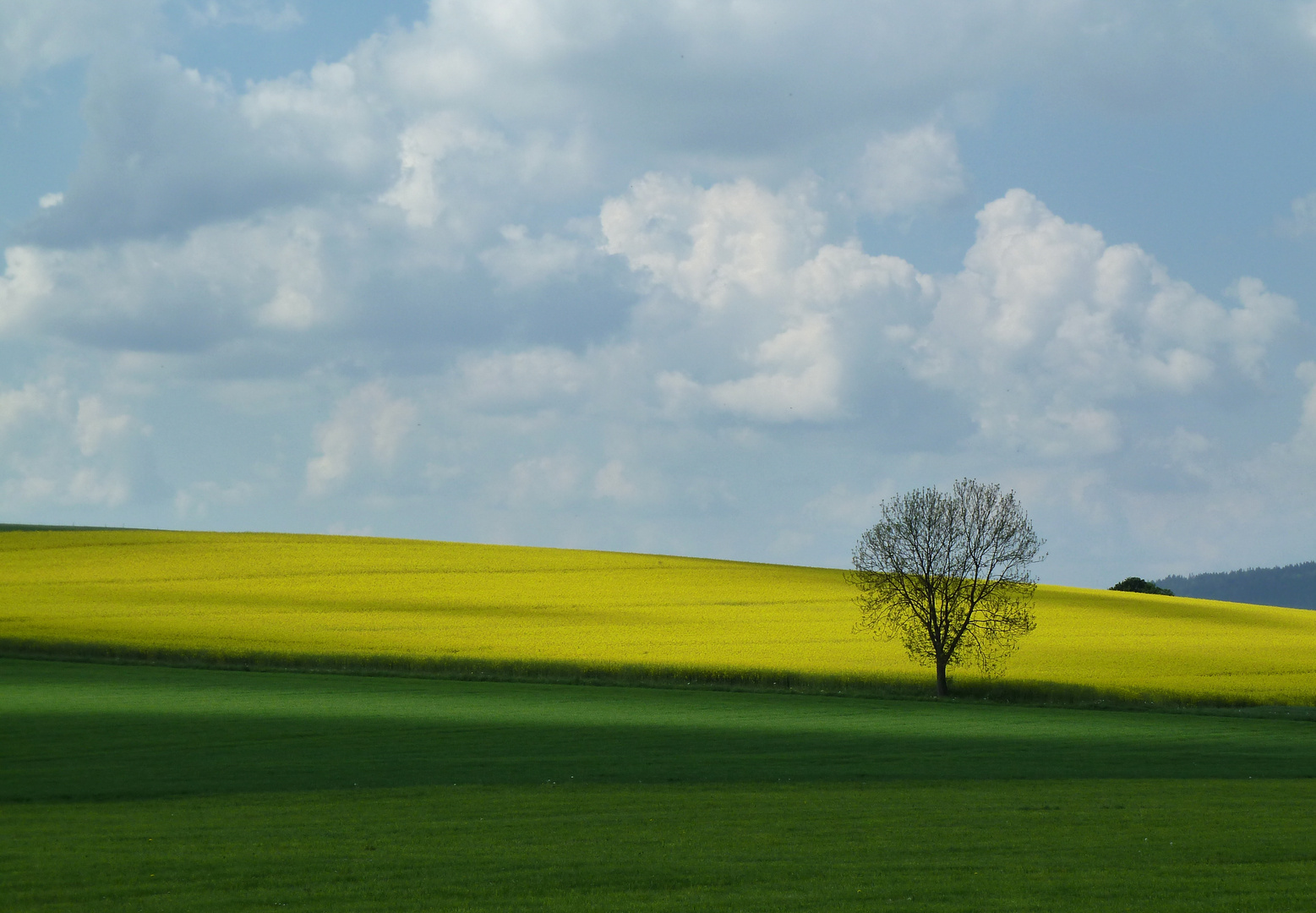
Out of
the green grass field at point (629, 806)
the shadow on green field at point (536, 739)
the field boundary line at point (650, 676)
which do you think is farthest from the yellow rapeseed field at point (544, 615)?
the green grass field at point (629, 806)

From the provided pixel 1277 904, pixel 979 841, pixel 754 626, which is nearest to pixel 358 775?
pixel 979 841

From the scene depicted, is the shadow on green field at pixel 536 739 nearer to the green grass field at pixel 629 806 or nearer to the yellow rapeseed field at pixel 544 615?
the green grass field at pixel 629 806

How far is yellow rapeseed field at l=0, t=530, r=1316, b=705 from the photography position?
1834 inches

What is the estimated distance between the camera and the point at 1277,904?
12.8 m

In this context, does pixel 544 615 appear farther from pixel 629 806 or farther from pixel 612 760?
pixel 629 806

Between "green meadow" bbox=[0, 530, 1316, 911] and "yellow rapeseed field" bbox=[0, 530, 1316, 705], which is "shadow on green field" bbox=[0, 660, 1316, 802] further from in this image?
"yellow rapeseed field" bbox=[0, 530, 1316, 705]

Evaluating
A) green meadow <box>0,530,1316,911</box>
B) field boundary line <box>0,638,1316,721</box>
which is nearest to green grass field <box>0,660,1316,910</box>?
green meadow <box>0,530,1316,911</box>

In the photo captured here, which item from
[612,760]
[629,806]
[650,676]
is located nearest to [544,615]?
[650,676]

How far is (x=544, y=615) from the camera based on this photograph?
196 feet

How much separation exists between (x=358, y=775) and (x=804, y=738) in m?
11.5

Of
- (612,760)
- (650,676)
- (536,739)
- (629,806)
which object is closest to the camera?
(629,806)

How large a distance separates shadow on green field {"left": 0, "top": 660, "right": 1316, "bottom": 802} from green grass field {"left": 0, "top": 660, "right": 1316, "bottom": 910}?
14cm

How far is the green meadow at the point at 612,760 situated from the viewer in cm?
1388

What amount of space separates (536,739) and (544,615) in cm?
3175
